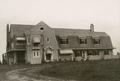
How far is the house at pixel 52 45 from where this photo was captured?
51.9m

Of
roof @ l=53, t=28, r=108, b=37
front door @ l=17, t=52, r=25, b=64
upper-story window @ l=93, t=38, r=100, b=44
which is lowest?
front door @ l=17, t=52, r=25, b=64

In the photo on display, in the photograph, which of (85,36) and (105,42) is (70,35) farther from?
(105,42)

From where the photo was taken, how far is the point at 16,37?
52.9m

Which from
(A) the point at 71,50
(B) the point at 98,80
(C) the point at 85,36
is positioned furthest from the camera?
(C) the point at 85,36

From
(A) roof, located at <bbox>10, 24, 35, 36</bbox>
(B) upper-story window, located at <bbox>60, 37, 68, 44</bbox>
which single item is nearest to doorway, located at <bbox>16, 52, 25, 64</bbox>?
(A) roof, located at <bbox>10, 24, 35, 36</bbox>

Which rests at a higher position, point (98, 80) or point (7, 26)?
point (7, 26)

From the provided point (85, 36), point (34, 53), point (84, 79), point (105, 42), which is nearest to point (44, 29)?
point (34, 53)

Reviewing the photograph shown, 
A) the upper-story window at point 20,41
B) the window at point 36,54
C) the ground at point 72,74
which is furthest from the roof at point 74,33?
the ground at point 72,74

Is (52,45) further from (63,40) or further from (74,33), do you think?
(74,33)

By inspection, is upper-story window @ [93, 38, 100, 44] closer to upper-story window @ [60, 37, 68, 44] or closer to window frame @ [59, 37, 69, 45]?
window frame @ [59, 37, 69, 45]

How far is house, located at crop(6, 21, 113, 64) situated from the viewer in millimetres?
51897

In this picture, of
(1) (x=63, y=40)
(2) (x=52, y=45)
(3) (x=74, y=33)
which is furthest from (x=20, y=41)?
(3) (x=74, y=33)

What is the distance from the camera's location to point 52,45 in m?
53.4

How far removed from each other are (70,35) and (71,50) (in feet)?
14.5
